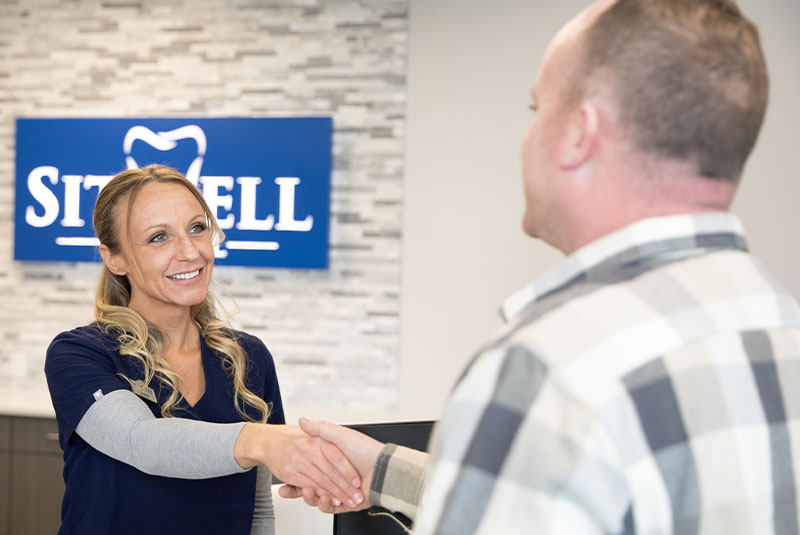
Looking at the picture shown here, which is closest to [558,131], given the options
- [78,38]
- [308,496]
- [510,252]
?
[308,496]

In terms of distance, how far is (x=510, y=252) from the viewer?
13.2 ft

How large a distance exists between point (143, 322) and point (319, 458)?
0.70 metres

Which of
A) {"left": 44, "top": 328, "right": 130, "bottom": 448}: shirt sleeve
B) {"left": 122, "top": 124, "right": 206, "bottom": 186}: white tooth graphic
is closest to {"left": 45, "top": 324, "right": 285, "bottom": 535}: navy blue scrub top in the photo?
{"left": 44, "top": 328, "right": 130, "bottom": 448}: shirt sleeve

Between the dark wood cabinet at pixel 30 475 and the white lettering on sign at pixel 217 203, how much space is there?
103 centimetres

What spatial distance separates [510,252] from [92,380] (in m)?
2.48

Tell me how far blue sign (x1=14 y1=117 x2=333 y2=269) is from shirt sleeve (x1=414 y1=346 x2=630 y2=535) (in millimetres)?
3366

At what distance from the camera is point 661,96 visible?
80cm

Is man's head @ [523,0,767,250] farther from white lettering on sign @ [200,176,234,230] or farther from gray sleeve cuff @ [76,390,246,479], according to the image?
white lettering on sign @ [200,176,234,230]

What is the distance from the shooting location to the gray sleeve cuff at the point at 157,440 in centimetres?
177

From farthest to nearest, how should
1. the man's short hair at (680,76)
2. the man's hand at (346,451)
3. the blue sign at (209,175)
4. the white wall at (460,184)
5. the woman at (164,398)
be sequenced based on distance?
1. the blue sign at (209,175)
2. the white wall at (460,184)
3. the woman at (164,398)
4. the man's hand at (346,451)
5. the man's short hair at (680,76)

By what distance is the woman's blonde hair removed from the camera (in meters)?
2.09

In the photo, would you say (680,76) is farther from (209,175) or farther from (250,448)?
(209,175)

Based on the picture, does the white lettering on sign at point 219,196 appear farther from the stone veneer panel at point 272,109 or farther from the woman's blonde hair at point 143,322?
the woman's blonde hair at point 143,322

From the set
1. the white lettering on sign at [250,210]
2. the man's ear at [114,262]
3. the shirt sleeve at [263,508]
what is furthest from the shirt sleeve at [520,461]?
the white lettering on sign at [250,210]
